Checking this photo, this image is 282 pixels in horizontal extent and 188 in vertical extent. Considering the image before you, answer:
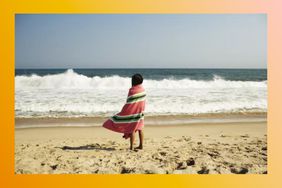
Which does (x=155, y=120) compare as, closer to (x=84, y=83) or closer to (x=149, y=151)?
(x=149, y=151)

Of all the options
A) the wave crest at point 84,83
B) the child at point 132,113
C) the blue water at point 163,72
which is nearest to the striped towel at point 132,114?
the child at point 132,113

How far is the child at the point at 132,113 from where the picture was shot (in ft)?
19.2

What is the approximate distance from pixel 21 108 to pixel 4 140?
3636 mm

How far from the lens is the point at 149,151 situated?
237 inches

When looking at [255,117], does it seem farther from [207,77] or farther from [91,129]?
[207,77]

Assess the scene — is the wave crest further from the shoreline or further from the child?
the child

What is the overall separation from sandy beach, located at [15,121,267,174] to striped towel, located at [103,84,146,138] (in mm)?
396

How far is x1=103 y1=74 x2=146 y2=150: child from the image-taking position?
585 cm

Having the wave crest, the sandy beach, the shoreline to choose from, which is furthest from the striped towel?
the wave crest

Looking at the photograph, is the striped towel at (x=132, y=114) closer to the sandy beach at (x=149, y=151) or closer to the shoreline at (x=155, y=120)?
the sandy beach at (x=149, y=151)

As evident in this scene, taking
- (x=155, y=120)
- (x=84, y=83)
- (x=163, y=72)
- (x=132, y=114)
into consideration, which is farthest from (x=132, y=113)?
(x=163, y=72)

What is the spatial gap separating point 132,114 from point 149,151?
661 millimetres

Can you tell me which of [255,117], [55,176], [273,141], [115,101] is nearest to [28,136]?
[55,176]

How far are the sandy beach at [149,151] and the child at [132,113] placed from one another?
388mm
